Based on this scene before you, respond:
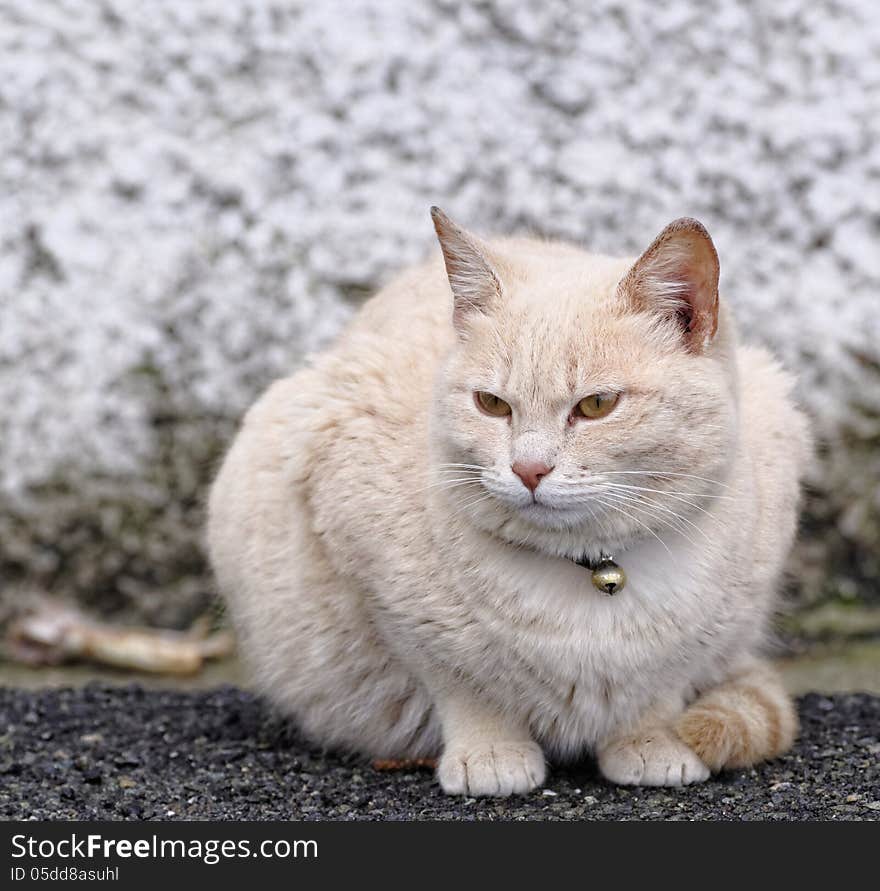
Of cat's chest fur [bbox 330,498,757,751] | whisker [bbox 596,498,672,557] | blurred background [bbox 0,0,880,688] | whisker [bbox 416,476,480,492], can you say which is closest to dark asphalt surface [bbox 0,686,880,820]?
cat's chest fur [bbox 330,498,757,751]

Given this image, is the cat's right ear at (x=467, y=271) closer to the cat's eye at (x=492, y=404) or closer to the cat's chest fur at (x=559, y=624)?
the cat's eye at (x=492, y=404)

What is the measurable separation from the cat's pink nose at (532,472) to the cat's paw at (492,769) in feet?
2.62

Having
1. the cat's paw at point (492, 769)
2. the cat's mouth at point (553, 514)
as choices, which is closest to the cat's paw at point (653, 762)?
the cat's paw at point (492, 769)

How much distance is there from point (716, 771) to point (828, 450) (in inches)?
74.4

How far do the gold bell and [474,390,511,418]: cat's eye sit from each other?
0.42 m

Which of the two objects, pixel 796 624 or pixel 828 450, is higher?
pixel 828 450

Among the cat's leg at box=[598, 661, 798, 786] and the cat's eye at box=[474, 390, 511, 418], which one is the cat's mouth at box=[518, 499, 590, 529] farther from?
the cat's leg at box=[598, 661, 798, 786]

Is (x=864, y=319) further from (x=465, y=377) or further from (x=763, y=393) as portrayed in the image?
(x=465, y=377)

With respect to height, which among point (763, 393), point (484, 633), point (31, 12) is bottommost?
point (484, 633)

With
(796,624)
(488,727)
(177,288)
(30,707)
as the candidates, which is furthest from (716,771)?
(177,288)

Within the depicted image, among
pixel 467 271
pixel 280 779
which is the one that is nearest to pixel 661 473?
pixel 467 271

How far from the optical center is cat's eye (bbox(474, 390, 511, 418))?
302 centimetres

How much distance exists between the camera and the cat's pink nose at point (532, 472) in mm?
2836

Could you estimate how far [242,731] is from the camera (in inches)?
158
